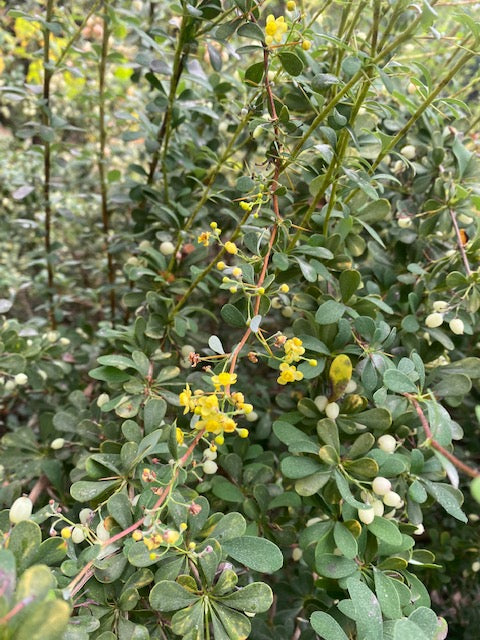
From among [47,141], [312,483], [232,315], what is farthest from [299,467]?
[47,141]

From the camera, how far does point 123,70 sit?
1.52 m

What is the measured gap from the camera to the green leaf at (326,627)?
0.57 metres

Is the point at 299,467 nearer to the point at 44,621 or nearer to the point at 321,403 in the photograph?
the point at 321,403

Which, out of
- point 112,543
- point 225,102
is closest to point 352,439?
point 112,543

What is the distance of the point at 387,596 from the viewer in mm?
604

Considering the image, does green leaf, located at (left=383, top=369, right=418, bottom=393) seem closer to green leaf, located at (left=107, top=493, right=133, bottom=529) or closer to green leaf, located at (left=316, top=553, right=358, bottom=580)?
green leaf, located at (left=316, top=553, right=358, bottom=580)

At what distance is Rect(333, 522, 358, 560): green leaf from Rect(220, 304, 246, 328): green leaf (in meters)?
0.30

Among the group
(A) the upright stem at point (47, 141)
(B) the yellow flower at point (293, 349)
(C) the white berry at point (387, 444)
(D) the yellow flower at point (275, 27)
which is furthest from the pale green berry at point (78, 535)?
(A) the upright stem at point (47, 141)

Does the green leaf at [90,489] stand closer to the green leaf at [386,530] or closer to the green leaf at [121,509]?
the green leaf at [121,509]

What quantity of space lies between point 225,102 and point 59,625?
1006 millimetres

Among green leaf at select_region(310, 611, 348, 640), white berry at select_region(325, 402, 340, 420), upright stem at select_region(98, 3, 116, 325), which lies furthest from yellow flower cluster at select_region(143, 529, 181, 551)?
upright stem at select_region(98, 3, 116, 325)

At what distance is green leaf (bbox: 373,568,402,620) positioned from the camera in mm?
591

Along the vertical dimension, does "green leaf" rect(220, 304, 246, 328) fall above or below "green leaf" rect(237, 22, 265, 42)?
below

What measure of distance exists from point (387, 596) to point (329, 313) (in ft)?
1.19
